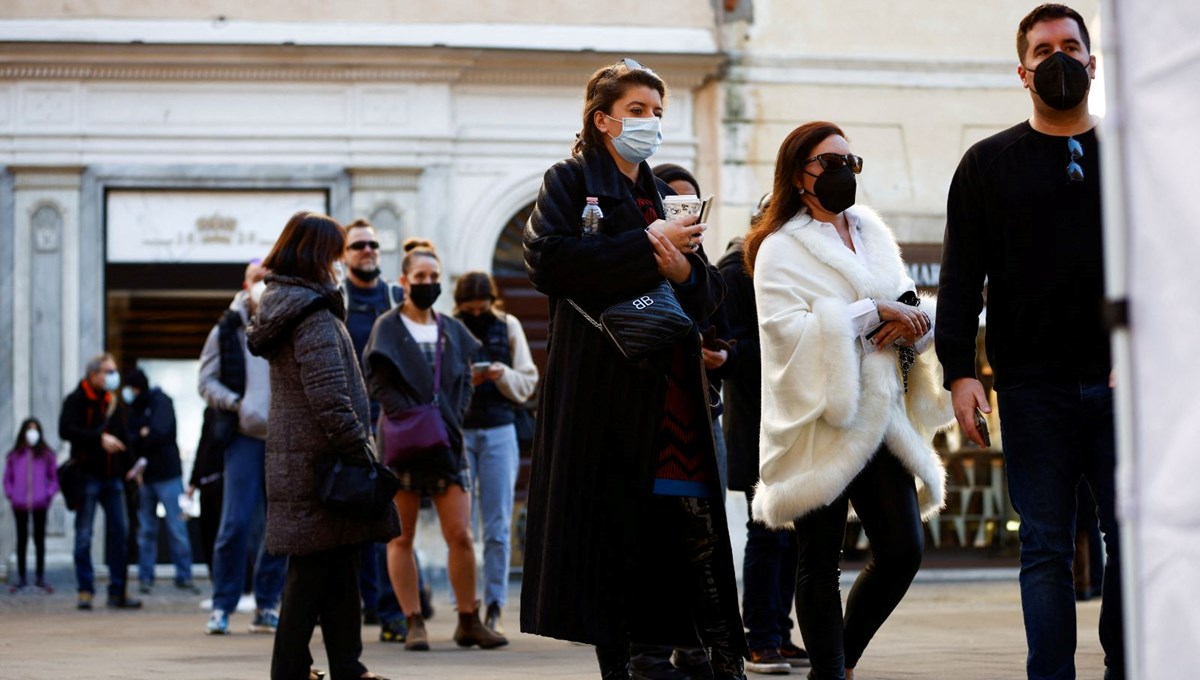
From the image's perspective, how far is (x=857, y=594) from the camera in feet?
19.7

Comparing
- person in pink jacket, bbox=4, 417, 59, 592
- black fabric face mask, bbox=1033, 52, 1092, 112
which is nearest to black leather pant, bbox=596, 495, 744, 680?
black fabric face mask, bbox=1033, 52, 1092, 112

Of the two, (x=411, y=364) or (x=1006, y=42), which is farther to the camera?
(x=1006, y=42)

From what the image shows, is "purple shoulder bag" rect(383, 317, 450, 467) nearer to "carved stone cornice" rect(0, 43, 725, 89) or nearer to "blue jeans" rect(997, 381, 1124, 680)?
"blue jeans" rect(997, 381, 1124, 680)

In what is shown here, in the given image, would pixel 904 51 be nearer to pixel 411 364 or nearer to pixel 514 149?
pixel 514 149

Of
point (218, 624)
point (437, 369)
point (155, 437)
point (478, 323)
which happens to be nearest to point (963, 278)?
point (437, 369)

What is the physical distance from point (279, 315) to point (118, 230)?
31.5ft

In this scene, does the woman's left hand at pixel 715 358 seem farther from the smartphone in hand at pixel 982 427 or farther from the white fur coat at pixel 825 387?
the smartphone in hand at pixel 982 427

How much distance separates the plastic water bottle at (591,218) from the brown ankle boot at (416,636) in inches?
160

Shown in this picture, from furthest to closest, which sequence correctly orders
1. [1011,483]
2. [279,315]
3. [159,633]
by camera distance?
1. [159,633]
2. [279,315]
3. [1011,483]

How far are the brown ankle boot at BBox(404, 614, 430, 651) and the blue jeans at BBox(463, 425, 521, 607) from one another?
0.83m

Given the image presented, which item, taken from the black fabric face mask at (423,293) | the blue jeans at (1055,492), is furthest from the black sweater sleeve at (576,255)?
the black fabric face mask at (423,293)

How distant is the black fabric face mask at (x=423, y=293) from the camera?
→ 9.36 metres

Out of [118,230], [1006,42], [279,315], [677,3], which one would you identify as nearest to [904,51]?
[1006,42]

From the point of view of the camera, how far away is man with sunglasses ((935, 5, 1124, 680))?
507cm
